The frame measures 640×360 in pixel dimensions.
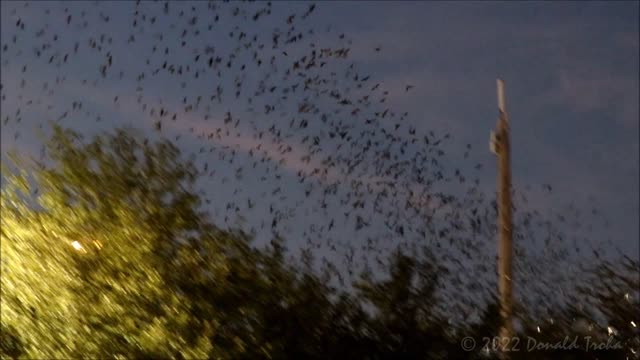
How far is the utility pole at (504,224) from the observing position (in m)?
10.1

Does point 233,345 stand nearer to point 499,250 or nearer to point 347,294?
point 347,294

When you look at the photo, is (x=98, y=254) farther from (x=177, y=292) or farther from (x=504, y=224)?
(x=504, y=224)

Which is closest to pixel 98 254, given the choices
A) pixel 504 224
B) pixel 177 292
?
pixel 177 292

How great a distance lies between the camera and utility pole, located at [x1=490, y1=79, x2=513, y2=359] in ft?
33.1

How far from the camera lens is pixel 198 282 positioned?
9.93 metres

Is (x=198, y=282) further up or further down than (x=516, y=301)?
further up

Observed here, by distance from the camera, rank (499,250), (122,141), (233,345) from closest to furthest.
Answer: (233,345) < (122,141) < (499,250)

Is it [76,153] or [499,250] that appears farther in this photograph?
[499,250]

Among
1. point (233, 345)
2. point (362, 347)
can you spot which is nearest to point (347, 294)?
point (362, 347)

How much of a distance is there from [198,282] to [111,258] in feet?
2.42

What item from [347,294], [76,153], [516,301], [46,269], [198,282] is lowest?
[516,301]

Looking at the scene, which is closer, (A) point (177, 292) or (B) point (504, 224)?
(A) point (177, 292)

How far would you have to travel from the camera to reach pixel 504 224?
12484 millimetres

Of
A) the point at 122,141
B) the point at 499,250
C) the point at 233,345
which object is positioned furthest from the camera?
the point at 499,250
